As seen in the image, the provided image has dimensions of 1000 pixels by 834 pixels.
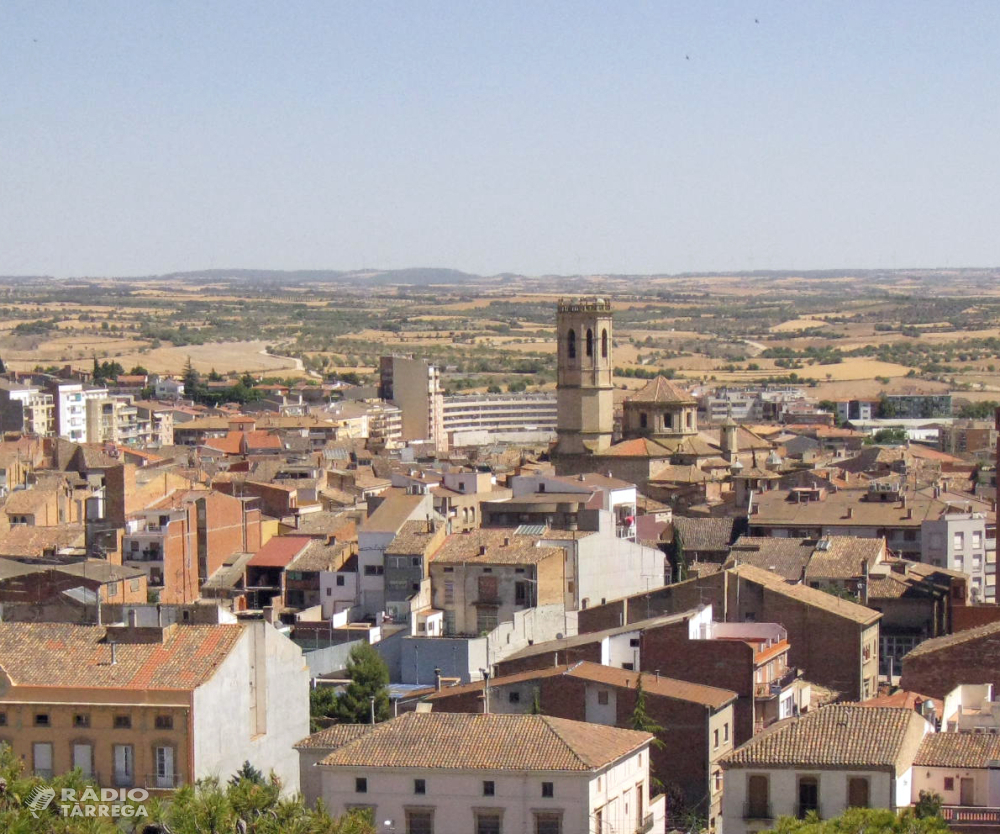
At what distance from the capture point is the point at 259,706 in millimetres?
29156

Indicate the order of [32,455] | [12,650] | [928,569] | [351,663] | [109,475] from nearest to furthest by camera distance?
[12,650], [351,663], [928,569], [109,475], [32,455]

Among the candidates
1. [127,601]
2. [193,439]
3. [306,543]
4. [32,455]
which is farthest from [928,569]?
[193,439]

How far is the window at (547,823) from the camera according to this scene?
2534 centimetres

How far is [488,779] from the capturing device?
84.0 feet

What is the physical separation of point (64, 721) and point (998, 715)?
458 inches

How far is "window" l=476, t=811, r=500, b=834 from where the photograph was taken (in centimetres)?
2553

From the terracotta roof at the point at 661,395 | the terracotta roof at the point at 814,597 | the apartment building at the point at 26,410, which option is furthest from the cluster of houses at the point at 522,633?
the apartment building at the point at 26,410

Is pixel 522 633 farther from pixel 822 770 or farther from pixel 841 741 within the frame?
pixel 822 770

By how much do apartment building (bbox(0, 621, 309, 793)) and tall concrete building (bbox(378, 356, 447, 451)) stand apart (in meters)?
90.6

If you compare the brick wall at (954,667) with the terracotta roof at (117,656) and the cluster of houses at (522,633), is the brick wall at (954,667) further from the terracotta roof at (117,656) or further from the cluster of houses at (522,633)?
the terracotta roof at (117,656)

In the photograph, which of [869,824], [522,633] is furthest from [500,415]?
[869,824]

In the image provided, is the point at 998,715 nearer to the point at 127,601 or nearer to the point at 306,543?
the point at 127,601

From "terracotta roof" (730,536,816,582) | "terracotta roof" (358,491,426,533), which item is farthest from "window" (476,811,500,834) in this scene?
"terracotta roof" (358,491,426,533)

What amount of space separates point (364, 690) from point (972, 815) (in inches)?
505
